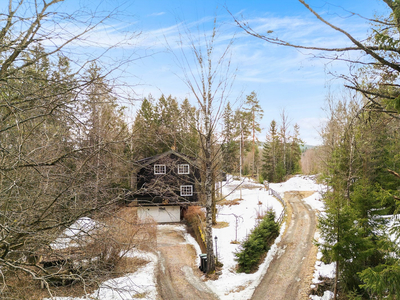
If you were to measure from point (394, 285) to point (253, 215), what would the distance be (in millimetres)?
19228

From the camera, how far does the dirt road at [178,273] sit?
1197cm

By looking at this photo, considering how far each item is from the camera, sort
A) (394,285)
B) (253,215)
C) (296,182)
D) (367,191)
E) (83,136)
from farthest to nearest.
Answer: (296,182) < (253,215) < (367,191) < (394,285) < (83,136)

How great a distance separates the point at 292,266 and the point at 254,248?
2114mm

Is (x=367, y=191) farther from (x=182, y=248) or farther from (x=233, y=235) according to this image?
(x=182, y=248)

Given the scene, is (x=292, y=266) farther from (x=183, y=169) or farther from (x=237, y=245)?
(x=183, y=169)

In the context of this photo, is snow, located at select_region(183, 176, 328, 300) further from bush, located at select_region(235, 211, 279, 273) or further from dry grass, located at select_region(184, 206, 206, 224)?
dry grass, located at select_region(184, 206, 206, 224)

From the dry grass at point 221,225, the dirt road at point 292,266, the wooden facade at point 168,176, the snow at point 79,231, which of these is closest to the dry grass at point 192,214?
the wooden facade at point 168,176

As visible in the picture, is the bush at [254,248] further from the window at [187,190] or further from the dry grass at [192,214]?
the window at [187,190]

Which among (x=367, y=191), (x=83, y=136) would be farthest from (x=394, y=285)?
(x=367, y=191)

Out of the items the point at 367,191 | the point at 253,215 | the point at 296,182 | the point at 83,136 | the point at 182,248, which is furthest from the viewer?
the point at 296,182

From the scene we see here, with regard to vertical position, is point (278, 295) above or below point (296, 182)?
below

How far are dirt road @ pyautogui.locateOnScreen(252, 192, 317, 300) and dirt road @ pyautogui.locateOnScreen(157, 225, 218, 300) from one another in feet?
8.78

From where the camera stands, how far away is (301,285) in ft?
40.3

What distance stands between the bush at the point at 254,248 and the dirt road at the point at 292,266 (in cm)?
79
